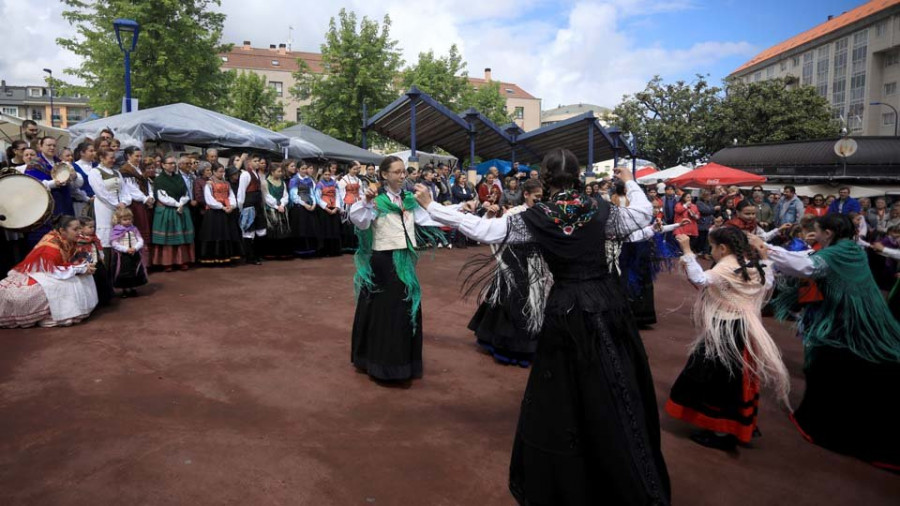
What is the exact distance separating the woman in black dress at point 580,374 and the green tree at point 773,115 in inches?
1400

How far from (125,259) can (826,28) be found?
61084mm

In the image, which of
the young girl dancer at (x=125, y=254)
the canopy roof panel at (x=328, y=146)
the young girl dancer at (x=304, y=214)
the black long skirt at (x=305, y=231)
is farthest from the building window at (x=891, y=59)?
the young girl dancer at (x=125, y=254)

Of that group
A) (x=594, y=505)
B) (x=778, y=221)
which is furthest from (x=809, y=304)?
(x=778, y=221)

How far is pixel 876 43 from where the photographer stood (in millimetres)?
42656

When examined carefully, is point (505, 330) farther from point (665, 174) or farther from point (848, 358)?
point (665, 174)

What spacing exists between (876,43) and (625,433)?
2102 inches

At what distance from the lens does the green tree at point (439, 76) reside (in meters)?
31.5

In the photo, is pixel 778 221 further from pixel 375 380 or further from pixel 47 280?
pixel 47 280

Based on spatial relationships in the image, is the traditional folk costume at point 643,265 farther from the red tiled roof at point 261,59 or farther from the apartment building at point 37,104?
the apartment building at point 37,104

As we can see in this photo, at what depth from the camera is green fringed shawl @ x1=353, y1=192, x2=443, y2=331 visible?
4762 millimetres

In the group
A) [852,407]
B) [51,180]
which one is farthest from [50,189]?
[852,407]

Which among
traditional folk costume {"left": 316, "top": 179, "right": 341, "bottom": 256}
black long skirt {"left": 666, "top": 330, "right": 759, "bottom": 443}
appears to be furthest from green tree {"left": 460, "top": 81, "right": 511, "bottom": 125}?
black long skirt {"left": 666, "top": 330, "right": 759, "bottom": 443}

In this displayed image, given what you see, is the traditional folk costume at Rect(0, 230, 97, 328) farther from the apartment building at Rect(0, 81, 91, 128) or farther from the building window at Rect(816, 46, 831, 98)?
the apartment building at Rect(0, 81, 91, 128)

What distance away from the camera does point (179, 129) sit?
11430mm
